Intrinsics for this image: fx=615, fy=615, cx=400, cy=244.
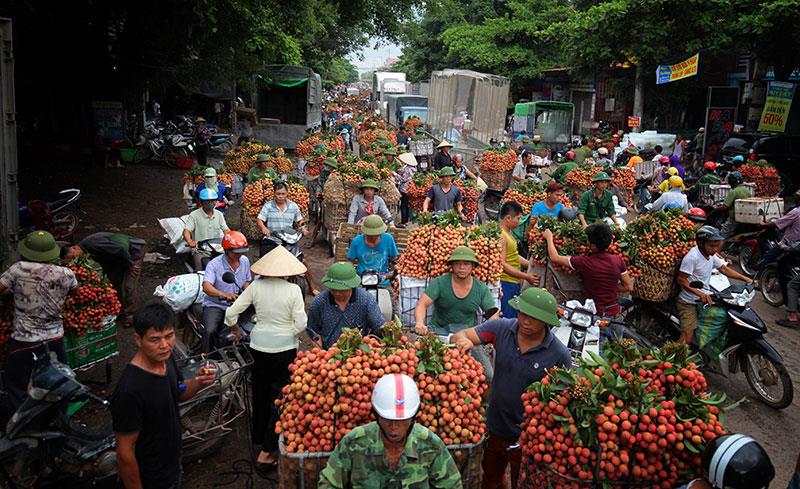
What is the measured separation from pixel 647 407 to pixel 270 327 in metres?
3.18

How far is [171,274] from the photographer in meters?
11.0

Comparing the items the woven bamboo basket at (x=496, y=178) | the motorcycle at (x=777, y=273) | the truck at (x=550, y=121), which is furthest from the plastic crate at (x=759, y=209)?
the truck at (x=550, y=121)

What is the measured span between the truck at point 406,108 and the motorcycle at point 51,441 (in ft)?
107

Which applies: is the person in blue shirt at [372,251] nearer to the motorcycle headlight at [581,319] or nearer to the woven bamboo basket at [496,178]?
the motorcycle headlight at [581,319]

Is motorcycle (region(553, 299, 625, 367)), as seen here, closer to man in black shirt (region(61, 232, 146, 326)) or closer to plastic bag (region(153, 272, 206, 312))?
plastic bag (region(153, 272, 206, 312))

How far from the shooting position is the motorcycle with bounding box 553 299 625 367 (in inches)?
225

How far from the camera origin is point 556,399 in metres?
3.51

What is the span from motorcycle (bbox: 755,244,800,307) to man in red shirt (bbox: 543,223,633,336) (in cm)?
461

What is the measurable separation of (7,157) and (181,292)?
268cm

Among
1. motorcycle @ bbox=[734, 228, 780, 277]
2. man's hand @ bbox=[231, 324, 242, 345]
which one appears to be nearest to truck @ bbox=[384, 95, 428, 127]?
motorcycle @ bbox=[734, 228, 780, 277]

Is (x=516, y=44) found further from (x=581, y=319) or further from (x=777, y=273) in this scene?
(x=581, y=319)

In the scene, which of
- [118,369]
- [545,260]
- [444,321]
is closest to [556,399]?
[444,321]

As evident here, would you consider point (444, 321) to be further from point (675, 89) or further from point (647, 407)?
point (675, 89)

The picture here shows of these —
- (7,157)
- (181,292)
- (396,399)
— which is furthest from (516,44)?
(396,399)
